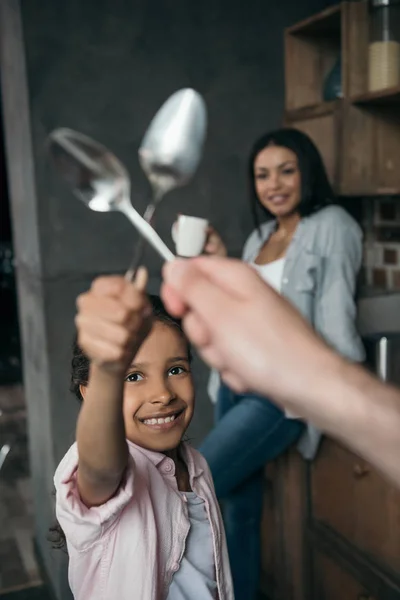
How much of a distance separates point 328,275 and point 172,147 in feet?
2.72

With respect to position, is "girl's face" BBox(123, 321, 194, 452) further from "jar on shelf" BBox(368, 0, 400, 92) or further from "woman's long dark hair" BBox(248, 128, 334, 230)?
"jar on shelf" BBox(368, 0, 400, 92)

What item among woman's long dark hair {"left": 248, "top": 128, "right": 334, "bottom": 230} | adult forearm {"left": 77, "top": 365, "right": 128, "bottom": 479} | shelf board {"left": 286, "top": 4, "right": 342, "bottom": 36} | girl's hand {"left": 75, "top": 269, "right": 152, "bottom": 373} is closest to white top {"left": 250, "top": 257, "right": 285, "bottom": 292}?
woman's long dark hair {"left": 248, "top": 128, "right": 334, "bottom": 230}

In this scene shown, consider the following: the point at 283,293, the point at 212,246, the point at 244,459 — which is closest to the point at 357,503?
the point at 244,459

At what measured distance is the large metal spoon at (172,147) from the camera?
0.49m

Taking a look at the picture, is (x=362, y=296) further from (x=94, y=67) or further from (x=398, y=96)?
(x=94, y=67)

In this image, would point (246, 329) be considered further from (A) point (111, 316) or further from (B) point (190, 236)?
(B) point (190, 236)

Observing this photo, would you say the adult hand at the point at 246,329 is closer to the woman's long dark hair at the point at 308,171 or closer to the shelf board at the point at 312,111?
the woman's long dark hair at the point at 308,171

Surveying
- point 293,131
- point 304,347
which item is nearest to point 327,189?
point 293,131

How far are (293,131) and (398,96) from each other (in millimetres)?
212

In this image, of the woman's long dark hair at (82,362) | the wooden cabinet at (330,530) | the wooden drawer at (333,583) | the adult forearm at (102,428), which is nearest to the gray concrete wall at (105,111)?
the wooden cabinet at (330,530)

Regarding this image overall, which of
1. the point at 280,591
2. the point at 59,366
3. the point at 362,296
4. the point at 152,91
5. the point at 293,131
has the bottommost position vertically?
the point at 280,591

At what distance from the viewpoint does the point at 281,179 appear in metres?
1.34

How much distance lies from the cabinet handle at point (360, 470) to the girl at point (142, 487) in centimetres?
56

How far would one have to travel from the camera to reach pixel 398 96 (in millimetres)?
1274
